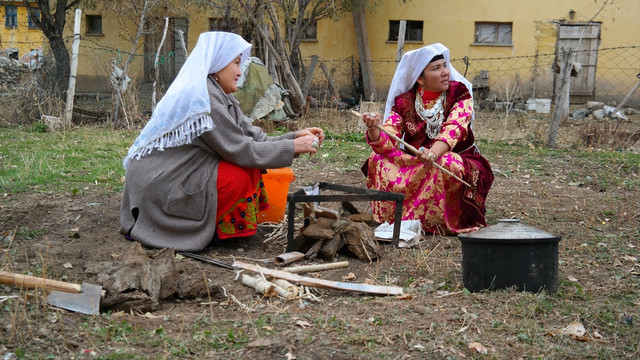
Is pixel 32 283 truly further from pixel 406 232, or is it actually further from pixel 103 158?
pixel 103 158

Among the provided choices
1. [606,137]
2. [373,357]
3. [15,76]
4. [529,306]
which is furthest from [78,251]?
[15,76]

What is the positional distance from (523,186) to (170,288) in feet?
15.3

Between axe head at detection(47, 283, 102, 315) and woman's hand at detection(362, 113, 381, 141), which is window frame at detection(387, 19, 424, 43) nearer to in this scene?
woman's hand at detection(362, 113, 381, 141)

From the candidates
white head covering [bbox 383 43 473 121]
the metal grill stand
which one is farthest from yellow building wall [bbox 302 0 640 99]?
the metal grill stand

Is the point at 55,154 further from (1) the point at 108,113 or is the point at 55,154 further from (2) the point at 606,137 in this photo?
(2) the point at 606,137

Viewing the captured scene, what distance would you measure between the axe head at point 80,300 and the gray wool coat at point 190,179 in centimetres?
117

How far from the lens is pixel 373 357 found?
305 centimetres

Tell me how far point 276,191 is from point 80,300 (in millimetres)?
2229

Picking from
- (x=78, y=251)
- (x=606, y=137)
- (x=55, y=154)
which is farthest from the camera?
(x=606, y=137)

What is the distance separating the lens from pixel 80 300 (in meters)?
3.50

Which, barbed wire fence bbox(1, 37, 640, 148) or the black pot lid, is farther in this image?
barbed wire fence bbox(1, 37, 640, 148)

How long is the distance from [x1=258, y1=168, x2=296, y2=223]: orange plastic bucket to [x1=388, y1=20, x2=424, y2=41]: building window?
15.2 meters

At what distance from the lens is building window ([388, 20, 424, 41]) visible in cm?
1995

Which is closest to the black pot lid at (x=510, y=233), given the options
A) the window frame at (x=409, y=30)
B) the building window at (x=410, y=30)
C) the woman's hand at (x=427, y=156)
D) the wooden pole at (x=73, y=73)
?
the woman's hand at (x=427, y=156)
